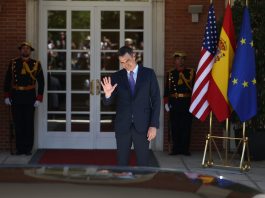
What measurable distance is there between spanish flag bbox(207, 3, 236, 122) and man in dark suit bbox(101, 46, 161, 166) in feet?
9.10

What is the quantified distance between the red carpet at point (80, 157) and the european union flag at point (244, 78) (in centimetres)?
212

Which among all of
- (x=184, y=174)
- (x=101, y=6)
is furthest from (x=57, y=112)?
(x=184, y=174)

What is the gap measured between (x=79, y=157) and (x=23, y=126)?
1.17 meters

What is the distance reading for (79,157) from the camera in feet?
39.6

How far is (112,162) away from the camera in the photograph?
37.9 ft

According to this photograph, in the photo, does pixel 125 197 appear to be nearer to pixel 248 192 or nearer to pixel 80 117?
pixel 248 192

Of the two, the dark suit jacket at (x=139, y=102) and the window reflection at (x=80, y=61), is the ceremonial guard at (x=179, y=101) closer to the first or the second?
the window reflection at (x=80, y=61)

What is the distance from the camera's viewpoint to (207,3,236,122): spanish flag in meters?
10.4

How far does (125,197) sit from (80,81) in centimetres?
1062

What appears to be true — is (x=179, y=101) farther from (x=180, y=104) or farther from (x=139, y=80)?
(x=139, y=80)

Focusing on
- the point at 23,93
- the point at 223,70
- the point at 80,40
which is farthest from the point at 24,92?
the point at 223,70

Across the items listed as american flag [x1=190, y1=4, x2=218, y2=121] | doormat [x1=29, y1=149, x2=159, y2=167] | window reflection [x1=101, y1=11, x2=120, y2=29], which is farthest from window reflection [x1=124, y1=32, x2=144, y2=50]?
american flag [x1=190, y1=4, x2=218, y2=121]

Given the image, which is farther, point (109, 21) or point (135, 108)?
point (109, 21)

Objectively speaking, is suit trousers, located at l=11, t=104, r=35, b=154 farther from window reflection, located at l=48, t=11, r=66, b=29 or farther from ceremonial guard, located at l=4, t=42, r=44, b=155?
window reflection, located at l=48, t=11, r=66, b=29
